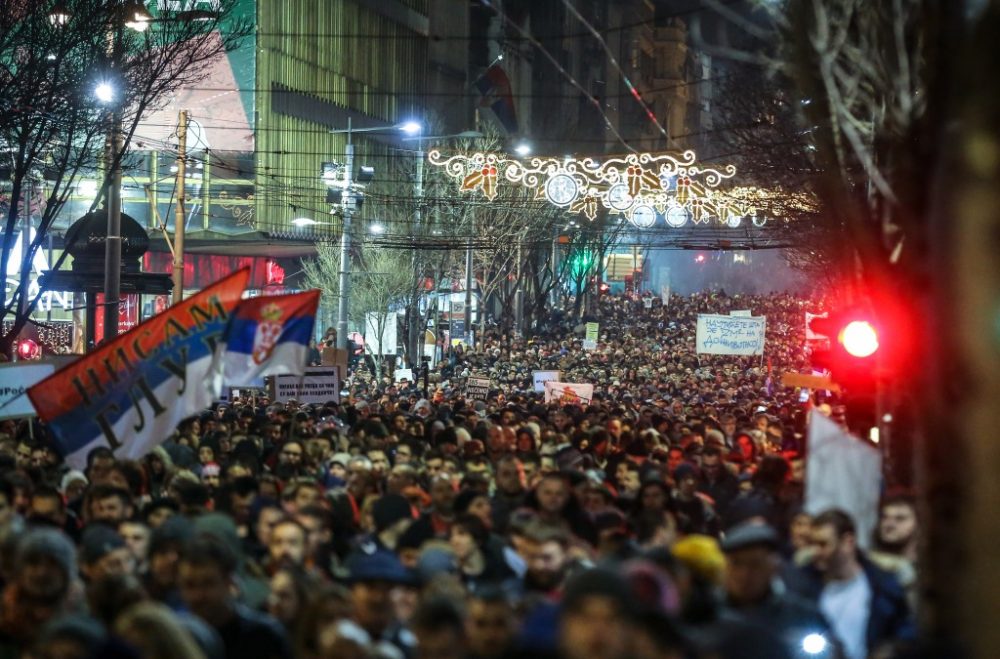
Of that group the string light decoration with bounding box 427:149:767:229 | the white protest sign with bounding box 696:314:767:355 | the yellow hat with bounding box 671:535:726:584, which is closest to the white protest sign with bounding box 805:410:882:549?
the yellow hat with bounding box 671:535:726:584

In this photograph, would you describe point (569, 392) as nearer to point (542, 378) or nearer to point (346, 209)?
point (542, 378)

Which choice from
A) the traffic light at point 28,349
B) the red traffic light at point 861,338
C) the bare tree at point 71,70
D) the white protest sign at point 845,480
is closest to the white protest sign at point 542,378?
the bare tree at point 71,70

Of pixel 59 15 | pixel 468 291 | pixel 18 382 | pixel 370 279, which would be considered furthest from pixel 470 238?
pixel 18 382

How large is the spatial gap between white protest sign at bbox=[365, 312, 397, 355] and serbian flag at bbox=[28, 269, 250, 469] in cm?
3075

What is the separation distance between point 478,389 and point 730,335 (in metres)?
5.30

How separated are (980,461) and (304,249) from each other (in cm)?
5244

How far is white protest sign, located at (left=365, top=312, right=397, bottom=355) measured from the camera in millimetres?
48241

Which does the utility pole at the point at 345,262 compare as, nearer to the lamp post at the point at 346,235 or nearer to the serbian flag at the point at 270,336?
the lamp post at the point at 346,235

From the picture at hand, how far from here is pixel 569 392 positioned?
29359 millimetres

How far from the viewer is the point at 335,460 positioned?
1363 centimetres

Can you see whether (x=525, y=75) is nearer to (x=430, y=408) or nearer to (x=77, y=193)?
(x=77, y=193)

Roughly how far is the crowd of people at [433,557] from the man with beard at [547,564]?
0.03 ft

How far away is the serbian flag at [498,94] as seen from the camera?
84000 mm

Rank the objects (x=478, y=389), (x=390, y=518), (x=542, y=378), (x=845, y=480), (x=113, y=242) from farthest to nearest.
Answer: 1. (x=542, y=378)
2. (x=478, y=389)
3. (x=113, y=242)
4. (x=390, y=518)
5. (x=845, y=480)
